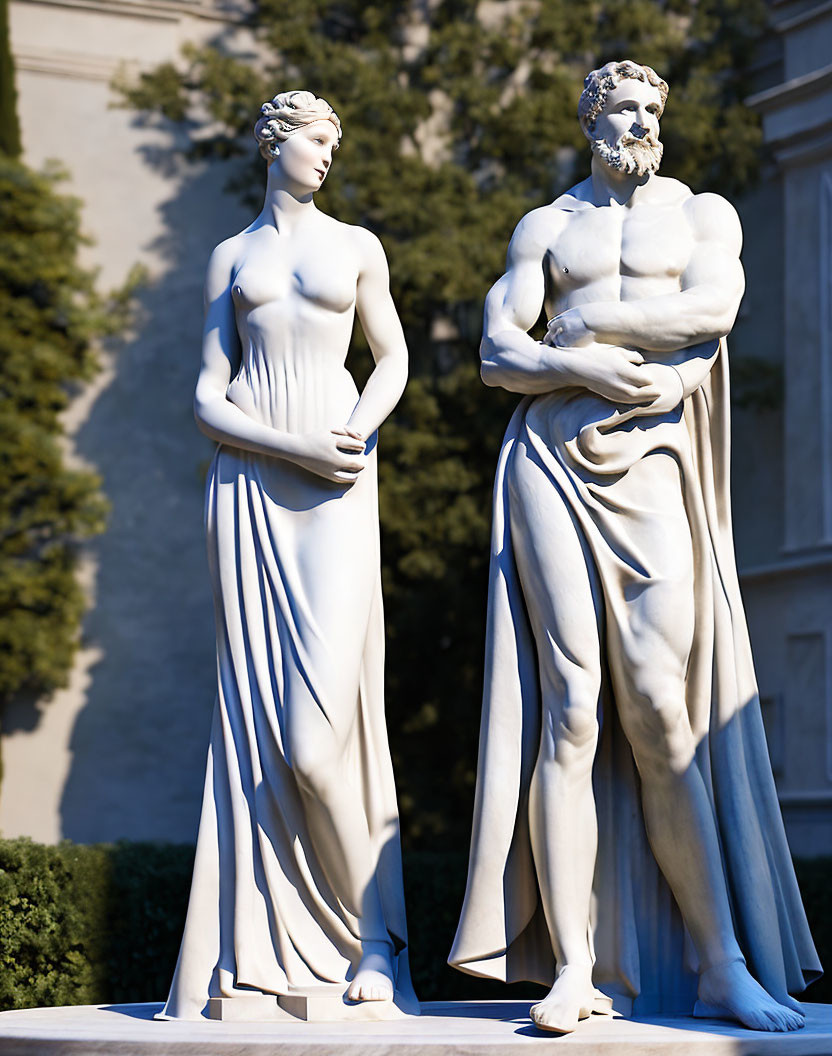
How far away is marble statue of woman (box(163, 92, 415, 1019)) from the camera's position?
5.62m

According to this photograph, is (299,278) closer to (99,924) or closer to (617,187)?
(617,187)

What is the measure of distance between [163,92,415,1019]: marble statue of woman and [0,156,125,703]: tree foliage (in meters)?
9.09

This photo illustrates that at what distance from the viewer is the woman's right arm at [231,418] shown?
570 centimetres

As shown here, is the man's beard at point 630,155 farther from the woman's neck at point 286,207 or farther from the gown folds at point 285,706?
the gown folds at point 285,706

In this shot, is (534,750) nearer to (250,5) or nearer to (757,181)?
(757,181)

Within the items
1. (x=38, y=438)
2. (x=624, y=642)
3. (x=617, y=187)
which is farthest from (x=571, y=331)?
(x=38, y=438)

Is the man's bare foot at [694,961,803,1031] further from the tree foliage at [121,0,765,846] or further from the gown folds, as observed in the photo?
the tree foliage at [121,0,765,846]

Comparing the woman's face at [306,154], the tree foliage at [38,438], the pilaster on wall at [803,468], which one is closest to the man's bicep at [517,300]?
the woman's face at [306,154]

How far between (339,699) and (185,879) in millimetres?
3598

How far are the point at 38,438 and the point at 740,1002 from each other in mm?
10703

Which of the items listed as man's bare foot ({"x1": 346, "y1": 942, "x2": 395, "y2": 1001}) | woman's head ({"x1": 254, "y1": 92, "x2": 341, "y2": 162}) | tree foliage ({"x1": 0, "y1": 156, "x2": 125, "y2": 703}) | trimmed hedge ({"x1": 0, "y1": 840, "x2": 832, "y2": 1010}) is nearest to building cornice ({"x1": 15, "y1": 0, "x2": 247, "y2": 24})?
tree foliage ({"x1": 0, "y1": 156, "x2": 125, "y2": 703})

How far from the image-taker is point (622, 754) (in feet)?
18.7

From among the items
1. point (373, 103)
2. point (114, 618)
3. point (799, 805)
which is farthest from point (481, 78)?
point (799, 805)

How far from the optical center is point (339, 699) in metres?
5.64
